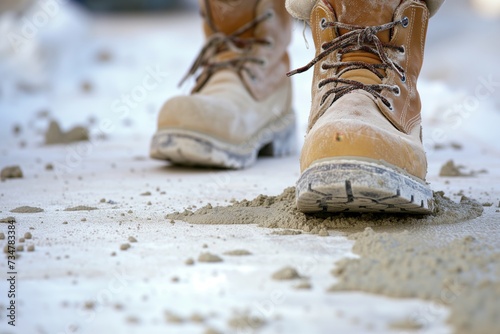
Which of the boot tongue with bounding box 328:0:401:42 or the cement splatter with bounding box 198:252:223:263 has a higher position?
the boot tongue with bounding box 328:0:401:42

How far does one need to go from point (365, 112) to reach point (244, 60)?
1.23 m

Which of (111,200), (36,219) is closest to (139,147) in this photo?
(111,200)

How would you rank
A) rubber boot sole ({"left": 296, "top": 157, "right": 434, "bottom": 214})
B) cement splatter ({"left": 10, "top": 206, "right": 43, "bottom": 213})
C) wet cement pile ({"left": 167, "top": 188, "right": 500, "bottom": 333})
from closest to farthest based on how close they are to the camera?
1. wet cement pile ({"left": 167, "top": 188, "right": 500, "bottom": 333})
2. rubber boot sole ({"left": 296, "top": 157, "right": 434, "bottom": 214})
3. cement splatter ({"left": 10, "top": 206, "right": 43, "bottom": 213})

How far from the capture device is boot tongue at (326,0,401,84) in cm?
177

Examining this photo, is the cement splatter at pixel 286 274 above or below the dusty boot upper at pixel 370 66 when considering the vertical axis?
below

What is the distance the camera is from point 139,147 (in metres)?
3.32

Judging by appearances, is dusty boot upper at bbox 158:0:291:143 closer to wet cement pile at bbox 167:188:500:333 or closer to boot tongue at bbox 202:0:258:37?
boot tongue at bbox 202:0:258:37

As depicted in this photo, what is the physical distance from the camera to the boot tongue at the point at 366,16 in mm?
1772

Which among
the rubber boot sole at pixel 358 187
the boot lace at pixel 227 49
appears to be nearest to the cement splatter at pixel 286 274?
the rubber boot sole at pixel 358 187

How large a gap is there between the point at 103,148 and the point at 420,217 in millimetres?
1899

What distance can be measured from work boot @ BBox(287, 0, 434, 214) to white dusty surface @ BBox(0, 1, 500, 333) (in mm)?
108

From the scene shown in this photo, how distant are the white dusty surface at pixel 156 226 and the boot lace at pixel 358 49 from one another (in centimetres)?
38

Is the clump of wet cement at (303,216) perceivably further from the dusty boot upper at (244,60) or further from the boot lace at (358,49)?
the dusty boot upper at (244,60)

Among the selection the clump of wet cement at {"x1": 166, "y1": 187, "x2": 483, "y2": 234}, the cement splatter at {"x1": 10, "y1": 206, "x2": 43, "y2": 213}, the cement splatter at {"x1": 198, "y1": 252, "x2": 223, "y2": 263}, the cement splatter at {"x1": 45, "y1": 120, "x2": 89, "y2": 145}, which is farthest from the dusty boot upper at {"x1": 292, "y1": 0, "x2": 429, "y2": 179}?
the cement splatter at {"x1": 45, "y1": 120, "x2": 89, "y2": 145}
